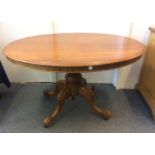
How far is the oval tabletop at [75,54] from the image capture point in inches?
35.2

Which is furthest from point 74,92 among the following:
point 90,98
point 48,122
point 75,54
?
point 75,54

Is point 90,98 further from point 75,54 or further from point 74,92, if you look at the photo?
point 75,54

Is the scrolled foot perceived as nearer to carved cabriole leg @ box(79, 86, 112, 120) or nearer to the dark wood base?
the dark wood base

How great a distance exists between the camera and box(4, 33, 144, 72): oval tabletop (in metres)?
0.90

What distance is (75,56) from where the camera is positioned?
0.99 meters

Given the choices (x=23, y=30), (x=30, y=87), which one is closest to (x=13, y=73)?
(x=30, y=87)

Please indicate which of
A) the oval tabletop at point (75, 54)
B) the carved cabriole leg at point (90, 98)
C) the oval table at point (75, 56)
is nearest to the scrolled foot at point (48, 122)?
the oval table at point (75, 56)

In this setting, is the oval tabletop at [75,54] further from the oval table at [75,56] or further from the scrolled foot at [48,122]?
the scrolled foot at [48,122]

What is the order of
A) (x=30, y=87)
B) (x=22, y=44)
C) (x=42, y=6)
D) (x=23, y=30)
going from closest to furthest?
(x=22, y=44) < (x=42, y=6) < (x=23, y=30) < (x=30, y=87)

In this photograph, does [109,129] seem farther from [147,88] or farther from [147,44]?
[147,44]

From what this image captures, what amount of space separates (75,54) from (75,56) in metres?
0.04

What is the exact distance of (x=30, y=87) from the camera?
1973mm

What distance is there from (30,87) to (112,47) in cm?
122

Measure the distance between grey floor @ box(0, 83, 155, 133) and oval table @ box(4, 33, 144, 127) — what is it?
0.33 ft
